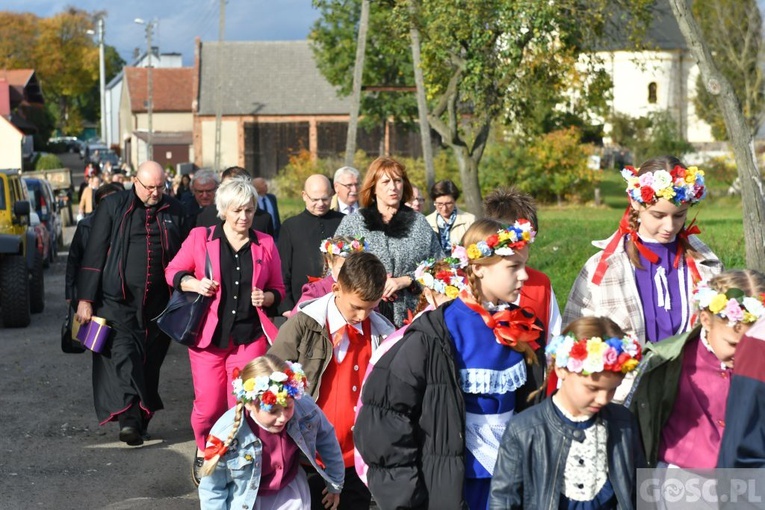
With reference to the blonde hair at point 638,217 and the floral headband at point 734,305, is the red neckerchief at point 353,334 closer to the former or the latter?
the blonde hair at point 638,217

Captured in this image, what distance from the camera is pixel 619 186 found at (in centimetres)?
6300

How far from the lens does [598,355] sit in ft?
13.1

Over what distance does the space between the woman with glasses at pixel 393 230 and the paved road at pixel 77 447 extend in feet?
5.98

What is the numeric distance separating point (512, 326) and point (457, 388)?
333mm

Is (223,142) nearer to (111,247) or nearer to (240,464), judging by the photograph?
(111,247)

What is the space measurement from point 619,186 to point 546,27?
43090mm

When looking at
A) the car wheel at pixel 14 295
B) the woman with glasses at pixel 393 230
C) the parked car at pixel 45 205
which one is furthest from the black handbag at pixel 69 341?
the parked car at pixel 45 205

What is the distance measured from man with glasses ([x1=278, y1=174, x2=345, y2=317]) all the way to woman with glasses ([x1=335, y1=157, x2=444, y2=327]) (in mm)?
1192

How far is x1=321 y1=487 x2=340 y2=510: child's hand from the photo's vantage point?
18.3 feet

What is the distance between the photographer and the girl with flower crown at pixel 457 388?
434cm

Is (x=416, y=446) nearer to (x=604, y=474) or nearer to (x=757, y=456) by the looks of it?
(x=604, y=474)

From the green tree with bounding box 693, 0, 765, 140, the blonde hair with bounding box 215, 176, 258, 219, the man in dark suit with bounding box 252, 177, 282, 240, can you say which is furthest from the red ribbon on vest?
the green tree with bounding box 693, 0, 765, 140

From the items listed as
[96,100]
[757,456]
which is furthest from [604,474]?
[96,100]

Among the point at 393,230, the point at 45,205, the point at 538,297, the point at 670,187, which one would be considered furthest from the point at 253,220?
the point at 45,205
